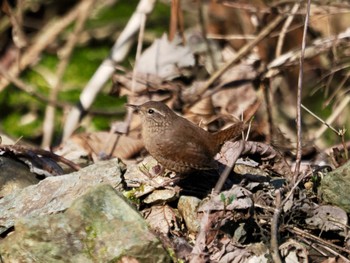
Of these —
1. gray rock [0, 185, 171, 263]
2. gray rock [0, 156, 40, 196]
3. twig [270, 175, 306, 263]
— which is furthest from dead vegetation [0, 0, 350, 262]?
gray rock [0, 185, 171, 263]

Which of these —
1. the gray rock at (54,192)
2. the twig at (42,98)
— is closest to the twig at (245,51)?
the twig at (42,98)

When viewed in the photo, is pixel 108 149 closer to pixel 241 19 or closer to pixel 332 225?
pixel 332 225

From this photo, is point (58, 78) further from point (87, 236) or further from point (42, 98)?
point (87, 236)

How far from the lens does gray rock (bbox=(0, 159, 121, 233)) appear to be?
14.6 ft

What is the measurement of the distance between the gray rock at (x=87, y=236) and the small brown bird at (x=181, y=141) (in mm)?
580

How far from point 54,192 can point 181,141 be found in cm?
77

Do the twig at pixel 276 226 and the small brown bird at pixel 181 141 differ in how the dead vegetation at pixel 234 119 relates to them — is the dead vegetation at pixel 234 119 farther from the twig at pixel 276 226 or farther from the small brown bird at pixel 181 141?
the small brown bird at pixel 181 141

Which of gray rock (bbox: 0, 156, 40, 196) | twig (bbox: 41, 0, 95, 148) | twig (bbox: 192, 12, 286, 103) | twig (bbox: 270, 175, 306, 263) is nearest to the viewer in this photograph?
twig (bbox: 270, 175, 306, 263)

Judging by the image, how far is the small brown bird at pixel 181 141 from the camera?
4520 millimetres

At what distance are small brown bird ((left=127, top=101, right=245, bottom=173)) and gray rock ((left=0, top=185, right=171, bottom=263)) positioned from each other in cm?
58

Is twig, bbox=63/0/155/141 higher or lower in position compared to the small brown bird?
lower

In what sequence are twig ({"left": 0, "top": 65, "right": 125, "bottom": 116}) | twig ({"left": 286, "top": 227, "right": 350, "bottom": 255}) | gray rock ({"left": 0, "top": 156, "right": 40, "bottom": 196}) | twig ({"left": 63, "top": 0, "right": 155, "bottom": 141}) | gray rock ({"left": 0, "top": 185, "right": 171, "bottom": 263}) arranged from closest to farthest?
1. gray rock ({"left": 0, "top": 185, "right": 171, "bottom": 263})
2. twig ({"left": 286, "top": 227, "right": 350, "bottom": 255})
3. gray rock ({"left": 0, "top": 156, "right": 40, "bottom": 196})
4. twig ({"left": 63, "top": 0, "right": 155, "bottom": 141})
5. twig ({"left": 0, "top": 65, "right": 125, "bottom": 116})

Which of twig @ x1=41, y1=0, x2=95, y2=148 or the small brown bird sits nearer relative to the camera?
the small brown bird

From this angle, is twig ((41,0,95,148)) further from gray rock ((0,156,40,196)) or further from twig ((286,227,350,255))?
twig ((286,227,350,255))
